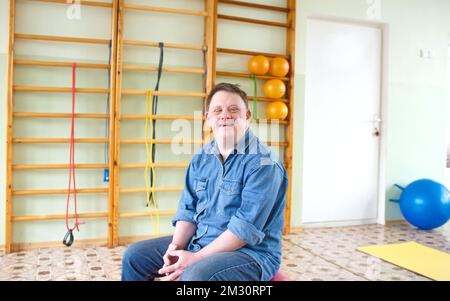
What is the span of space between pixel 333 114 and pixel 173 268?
3124 millimetres

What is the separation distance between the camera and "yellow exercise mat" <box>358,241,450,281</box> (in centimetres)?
271

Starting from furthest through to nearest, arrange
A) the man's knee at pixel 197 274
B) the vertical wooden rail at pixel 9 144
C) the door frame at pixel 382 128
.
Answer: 1. the door frame at pixel 382 128
2. the vertical wooden rail at pixel 9 144
3. the man's knee at pixel 197 274

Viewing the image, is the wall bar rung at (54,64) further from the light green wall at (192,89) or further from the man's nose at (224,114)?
the man's nose at (224,114)

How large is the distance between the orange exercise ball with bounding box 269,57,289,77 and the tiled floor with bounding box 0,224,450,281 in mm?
1528

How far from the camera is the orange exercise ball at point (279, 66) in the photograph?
3623 millimetres

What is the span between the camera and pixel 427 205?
381 cm

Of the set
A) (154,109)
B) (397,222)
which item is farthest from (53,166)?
(397,222)

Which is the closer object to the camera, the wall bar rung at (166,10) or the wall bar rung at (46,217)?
the wall bar rung at (46,217)

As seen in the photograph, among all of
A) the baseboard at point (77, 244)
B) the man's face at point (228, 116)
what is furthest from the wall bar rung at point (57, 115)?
the man's face at point (228, 116)

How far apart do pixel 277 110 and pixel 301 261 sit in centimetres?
135

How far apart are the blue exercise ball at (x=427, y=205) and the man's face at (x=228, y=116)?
2984 millimetres

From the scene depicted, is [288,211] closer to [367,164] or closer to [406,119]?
[367,164]

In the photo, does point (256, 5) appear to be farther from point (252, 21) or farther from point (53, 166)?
point (53, 166)

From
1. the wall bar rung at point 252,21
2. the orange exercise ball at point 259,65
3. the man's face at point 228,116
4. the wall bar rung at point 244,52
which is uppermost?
the wall bar rung at point 252,21
